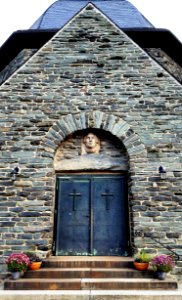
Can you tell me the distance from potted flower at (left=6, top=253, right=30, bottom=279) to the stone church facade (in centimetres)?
60

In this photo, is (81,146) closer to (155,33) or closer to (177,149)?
(177,149)

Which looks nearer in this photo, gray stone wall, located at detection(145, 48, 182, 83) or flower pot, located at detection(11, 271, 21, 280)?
flower pot, located at detection(11, 271, 21, 280)

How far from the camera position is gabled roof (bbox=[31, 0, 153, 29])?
1081 cm

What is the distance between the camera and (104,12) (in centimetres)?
1118

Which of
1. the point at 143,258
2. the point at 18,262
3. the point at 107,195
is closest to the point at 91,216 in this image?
the point at 107,195

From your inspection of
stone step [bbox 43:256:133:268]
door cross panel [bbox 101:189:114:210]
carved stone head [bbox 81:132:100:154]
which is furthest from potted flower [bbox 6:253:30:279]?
carved stone head [bbox 81:132:100:154]

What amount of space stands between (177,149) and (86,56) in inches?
134

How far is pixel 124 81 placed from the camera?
7.16m

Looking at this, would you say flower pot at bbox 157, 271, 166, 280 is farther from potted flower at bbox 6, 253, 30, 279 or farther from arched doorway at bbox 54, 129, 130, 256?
potted flower at bbox 6, 253, 30, 279

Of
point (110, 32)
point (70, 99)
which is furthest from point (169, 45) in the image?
point (70, 99)

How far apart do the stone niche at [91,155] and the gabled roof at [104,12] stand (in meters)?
5.38

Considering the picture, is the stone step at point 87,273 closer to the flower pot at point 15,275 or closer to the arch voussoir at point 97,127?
the flower pot at point 15,275

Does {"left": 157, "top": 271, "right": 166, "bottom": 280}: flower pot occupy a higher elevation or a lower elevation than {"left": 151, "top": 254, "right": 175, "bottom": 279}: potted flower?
lower

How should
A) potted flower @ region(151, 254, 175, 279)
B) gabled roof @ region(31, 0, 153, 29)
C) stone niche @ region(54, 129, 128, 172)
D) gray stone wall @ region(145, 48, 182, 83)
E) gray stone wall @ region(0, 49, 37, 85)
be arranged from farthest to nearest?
gabled roof @ region(31, 0, 153, 29), gray stone wall @ region(0, 49, 37, 85), gray stone wall @ region(145, 48, 182, 83), stone niche @ region(54, 129, 128, 172), potted flower @ region(151, 254, 175, 279)
